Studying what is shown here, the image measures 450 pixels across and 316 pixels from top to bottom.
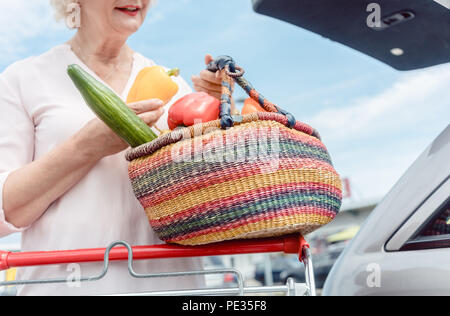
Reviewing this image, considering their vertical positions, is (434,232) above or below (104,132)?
below

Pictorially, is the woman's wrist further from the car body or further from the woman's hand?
the car body

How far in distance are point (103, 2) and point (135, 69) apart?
21 centimetres

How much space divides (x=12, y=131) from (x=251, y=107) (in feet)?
1.91

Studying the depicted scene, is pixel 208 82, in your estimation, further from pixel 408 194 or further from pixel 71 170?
pixel 408 194

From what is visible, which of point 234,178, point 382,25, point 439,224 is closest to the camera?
point 234,178

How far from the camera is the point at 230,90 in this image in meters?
1.02

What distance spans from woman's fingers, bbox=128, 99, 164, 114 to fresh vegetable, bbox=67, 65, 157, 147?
3 cm

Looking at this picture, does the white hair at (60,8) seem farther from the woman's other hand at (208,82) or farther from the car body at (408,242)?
the car body at (408,242)

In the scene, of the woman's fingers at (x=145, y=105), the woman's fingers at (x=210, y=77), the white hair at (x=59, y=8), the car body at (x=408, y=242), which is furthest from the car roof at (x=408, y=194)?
the white hair at (x=59, y=8)

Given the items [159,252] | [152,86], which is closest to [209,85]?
[152,86]

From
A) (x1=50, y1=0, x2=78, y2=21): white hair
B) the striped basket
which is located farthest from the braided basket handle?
(x1=50, y1=0, x2=78, y2=21): white hair

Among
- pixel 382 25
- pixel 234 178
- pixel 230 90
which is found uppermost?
pixel 382 25
